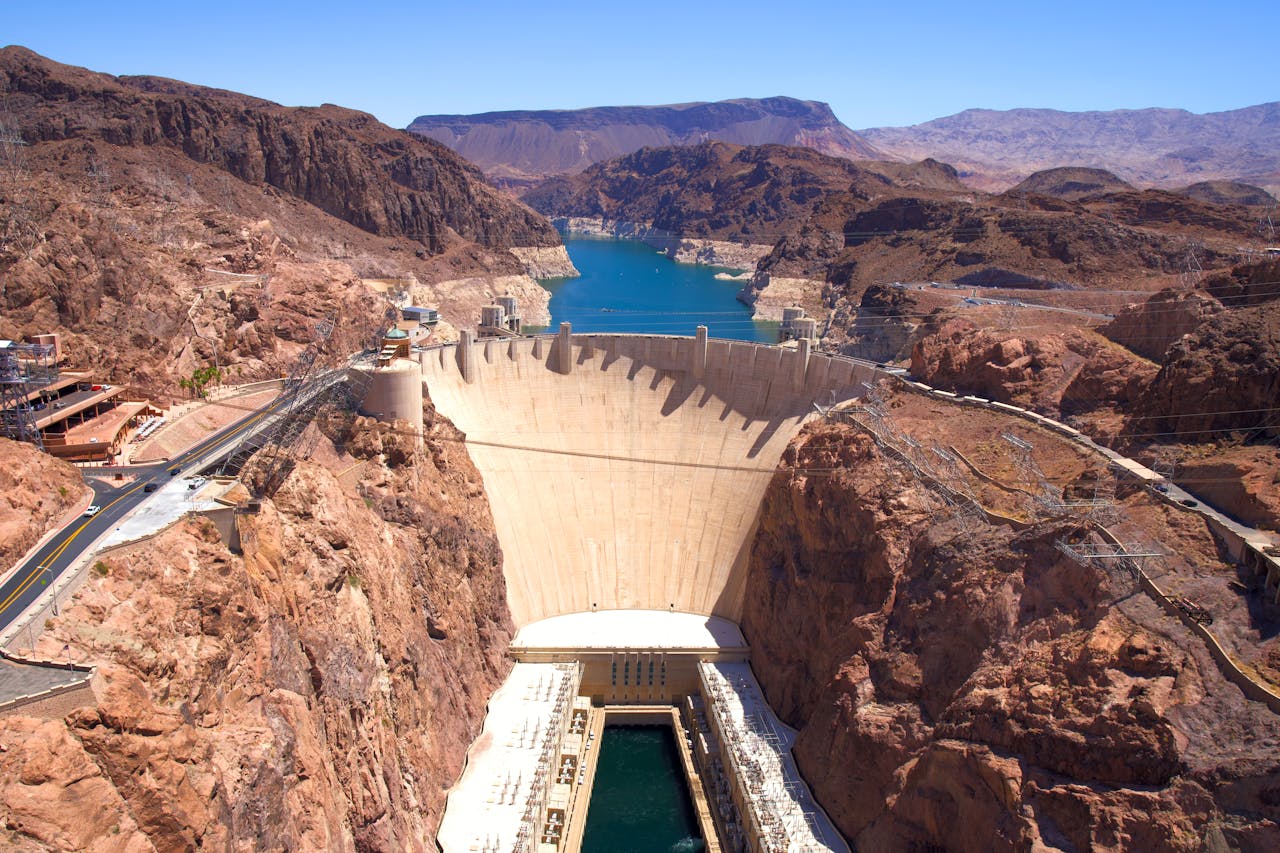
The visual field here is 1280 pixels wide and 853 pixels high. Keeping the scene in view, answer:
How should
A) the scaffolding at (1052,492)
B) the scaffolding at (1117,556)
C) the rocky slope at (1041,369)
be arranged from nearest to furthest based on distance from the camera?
the scaffolding at (1117,556) < the scaffolding at (1052,492) < the rocky slope at (1041,369)

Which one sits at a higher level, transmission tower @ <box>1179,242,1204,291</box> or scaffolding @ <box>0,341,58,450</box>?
transmission tower @ <box>1179,242,1204,291</box>

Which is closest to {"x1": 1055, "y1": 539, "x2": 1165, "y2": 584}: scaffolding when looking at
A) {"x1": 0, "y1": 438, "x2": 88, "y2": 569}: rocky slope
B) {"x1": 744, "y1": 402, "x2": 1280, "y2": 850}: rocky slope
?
{"x1": 744, "y1": 402, "x2": 1280, "y2": 850}: rocky slope

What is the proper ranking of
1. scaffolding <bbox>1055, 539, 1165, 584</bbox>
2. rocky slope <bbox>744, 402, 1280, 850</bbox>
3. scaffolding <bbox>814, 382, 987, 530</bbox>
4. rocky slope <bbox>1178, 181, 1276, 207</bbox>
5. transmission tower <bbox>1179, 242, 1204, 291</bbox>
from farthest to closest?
rocky slope <bbox>1178, 181, 1276, 207</bbox>
transmission tower <bbox>1179, 242, 1204, 291</bbox>
scaffolding <bbox>814, 382, 987, 530</bbox>
scaffolding <bbox>1055, 539, 1165, 584</bbox>
rocky slope <bbox>744, 402, 1280, 850</bbox>

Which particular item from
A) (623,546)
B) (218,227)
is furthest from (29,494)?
(218,227)

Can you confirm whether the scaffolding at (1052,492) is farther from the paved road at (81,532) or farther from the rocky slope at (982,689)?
the paved road at (81,532)

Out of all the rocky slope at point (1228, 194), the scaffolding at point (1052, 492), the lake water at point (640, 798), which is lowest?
the lake water at point (640, 798)

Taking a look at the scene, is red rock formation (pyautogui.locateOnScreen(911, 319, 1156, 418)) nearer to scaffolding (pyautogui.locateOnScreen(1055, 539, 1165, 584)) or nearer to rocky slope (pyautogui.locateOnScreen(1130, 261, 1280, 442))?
rocky slope (pyautogui.locateOnScreen(1130, 261, 1280, 442))

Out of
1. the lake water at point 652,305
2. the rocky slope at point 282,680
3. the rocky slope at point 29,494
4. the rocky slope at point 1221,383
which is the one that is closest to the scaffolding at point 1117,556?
the rocky slope at point 1221,383
